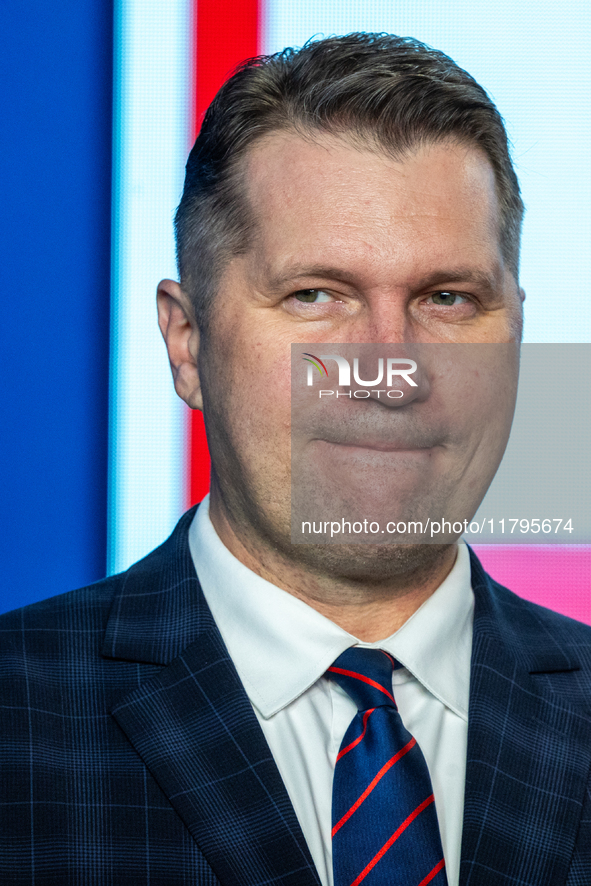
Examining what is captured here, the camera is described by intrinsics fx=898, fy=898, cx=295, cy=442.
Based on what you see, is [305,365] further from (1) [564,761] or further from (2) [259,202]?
(1) [564,761]

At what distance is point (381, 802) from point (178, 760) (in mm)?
279

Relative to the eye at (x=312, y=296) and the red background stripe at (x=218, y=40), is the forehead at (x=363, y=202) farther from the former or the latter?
the red background stripe at (x=218, y=40)

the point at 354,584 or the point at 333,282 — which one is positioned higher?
the point at 333,282

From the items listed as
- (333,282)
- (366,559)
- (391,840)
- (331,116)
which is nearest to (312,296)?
(333,282)

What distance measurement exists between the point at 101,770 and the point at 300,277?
2.46 feet

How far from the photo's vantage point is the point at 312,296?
1.36 metres

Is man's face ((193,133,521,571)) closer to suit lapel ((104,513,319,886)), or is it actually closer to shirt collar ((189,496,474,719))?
shirt collar ((189,496,474,719))

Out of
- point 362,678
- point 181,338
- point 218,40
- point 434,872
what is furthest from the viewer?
point 218,40

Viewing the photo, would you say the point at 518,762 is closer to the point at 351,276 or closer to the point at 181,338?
the point at 351,276

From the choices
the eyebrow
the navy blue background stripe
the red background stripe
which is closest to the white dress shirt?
the eyebrow

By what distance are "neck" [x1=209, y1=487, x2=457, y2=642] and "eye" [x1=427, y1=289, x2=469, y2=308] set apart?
0.37 meters

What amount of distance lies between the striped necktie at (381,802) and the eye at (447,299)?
1.85 ft

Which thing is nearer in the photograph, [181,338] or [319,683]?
[319,683]

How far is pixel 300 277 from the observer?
133cm
